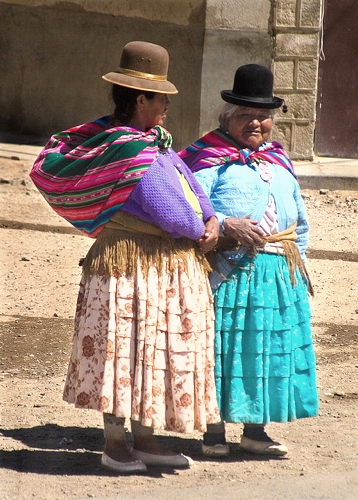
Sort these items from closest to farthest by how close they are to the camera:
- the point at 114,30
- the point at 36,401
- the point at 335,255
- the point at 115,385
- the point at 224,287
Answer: the point at 115,385, the point at 224,287, the point at 36,401, the point at 335,255, the point at 114,30

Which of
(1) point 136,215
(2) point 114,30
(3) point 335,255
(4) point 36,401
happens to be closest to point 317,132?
(2) point 114,30

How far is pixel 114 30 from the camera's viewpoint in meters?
12.8

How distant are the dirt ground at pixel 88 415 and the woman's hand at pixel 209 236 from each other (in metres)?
1.01

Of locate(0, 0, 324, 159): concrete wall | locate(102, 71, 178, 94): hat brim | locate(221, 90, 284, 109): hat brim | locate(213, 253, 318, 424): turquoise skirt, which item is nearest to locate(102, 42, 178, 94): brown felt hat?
locate(102, 71, 178, 94): hat brim

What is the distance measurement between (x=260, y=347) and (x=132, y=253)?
2.54 ft

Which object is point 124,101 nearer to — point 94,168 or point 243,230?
point 94,168

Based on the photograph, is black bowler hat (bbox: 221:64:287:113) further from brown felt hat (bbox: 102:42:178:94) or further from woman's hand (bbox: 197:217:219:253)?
woman's hand (bbox: 197:217:219:253)

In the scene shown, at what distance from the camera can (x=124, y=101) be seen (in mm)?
4469

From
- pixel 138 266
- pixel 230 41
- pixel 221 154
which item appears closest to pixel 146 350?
pixel 138 266

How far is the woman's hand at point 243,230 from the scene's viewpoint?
4.67 meters

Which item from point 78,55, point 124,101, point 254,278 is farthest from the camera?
point 78,55

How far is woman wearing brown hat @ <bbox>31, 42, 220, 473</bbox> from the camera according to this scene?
14.3 feet

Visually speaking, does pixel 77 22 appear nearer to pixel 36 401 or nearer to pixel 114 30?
pixel 114 30

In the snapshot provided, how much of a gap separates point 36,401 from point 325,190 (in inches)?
262
